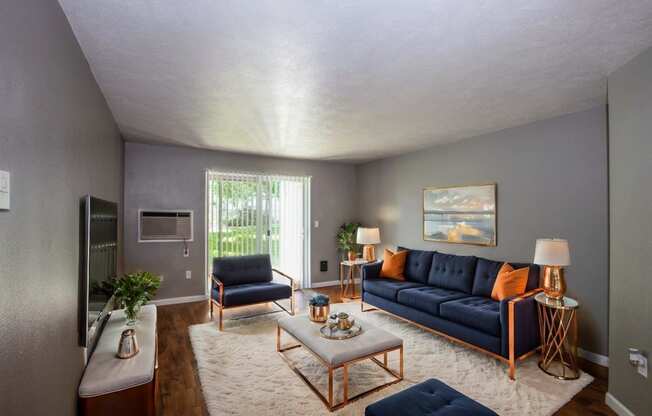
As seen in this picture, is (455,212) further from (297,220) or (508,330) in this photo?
(297,220)

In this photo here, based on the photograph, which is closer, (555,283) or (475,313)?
(555,283)

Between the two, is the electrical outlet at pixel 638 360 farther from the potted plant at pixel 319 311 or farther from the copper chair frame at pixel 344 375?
the potted plant at pixel 319 311

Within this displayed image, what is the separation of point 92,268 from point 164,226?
302cm

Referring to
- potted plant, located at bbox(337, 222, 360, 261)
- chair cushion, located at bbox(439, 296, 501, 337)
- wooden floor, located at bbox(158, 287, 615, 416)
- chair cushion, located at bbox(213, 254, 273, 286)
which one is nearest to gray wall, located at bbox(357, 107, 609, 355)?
wooden floor, located at bbox(158, 287, 615, 416)

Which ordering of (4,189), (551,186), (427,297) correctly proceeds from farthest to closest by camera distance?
1. (427,297)
2. (551,186)
3. (4,189)

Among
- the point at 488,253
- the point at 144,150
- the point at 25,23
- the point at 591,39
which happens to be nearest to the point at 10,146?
the point at 25,23

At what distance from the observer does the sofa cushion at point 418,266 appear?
14.7 feet

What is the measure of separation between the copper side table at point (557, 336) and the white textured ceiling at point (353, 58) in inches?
73.5

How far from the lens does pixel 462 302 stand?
3439 mm

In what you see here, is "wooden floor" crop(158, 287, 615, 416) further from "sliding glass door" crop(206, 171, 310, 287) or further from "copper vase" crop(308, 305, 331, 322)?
"sliding glass door" crop(206, 171, 310, 287)

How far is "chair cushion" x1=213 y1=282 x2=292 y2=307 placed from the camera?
406 centimetres

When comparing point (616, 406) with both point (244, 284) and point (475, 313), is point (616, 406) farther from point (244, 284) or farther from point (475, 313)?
point (244, 284)

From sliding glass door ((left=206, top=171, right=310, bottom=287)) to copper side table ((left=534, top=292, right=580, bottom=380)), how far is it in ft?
13.1

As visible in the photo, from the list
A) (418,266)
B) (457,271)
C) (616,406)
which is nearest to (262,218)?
(418,266)
